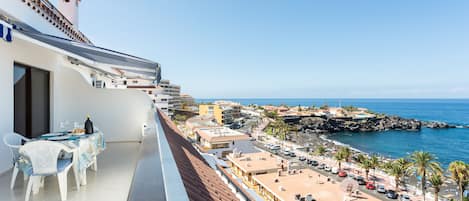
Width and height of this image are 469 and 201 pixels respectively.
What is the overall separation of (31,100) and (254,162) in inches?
818

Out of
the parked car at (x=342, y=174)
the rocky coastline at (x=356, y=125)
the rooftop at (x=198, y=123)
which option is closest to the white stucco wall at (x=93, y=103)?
the parked car at (x=342, y=174)

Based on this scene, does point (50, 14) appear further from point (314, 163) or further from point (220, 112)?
point (220, 112)

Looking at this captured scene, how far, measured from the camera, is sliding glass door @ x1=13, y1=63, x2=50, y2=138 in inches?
134

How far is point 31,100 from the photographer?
3775 millimetres

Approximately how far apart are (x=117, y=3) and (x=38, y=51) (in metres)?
4.44

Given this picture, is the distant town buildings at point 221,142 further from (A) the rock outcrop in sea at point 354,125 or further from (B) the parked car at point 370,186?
(A) the rock outcrop in sea at point 354,125

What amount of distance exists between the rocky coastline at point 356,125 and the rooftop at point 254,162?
36.6 meters

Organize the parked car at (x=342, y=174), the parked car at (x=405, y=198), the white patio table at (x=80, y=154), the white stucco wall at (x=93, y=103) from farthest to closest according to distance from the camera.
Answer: the parked car at (x=342, y=174)
the parked car at (x=405, y=198)
the white stucco wall at (x=93, y=103)
the white patio table at (x=80, y=154)

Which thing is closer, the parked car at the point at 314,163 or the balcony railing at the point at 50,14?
the balcony railing at the point at 50,14

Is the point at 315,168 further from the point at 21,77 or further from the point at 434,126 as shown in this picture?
the point at 434,126

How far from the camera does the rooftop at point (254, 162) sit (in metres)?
21.0

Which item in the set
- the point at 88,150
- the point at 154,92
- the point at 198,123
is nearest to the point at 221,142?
the point at 154,92

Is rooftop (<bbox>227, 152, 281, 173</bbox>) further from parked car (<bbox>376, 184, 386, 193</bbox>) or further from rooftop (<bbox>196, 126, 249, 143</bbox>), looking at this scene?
parked car (<bbox>376, 184, 386, 193</bbox>)

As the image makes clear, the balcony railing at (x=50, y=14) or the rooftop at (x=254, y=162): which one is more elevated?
the balcony railing at (x=50, y=14)
